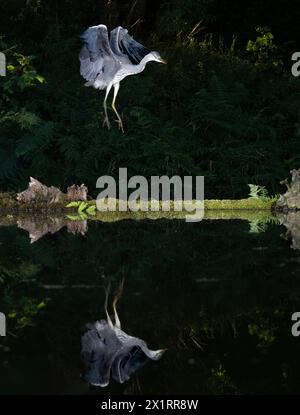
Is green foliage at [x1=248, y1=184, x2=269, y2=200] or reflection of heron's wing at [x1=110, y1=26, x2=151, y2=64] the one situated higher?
reflection of heron's wing at [x1=110, y1=26, x2=151, y2=64]

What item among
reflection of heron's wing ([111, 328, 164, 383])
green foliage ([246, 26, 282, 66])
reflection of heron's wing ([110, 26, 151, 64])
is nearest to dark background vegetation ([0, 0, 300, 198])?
green foliage ([246, 26, 282, 66])

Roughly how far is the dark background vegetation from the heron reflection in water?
861 cm

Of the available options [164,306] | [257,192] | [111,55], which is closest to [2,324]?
[164,306]

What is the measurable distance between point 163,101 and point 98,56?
2.89m

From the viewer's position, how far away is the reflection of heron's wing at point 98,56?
12.7 m

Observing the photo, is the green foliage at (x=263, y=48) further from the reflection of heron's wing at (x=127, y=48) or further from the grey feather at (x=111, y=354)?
the grey feather at (x=111, y=354)

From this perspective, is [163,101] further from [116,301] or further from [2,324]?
[2,324]

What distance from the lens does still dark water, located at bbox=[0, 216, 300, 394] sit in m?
4.14

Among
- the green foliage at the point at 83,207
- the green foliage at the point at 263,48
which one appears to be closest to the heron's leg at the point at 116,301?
the green foliage at the point at 83,207

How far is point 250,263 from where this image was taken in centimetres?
761

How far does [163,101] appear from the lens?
15.6 m

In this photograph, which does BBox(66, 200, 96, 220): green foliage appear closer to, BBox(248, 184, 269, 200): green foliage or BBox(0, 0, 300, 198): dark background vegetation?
BBox(0, 0, 300, 198): dark background vegetation

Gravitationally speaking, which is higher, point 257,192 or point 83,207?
point 257,192

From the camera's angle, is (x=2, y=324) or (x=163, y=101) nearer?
(x=2, y=324)
